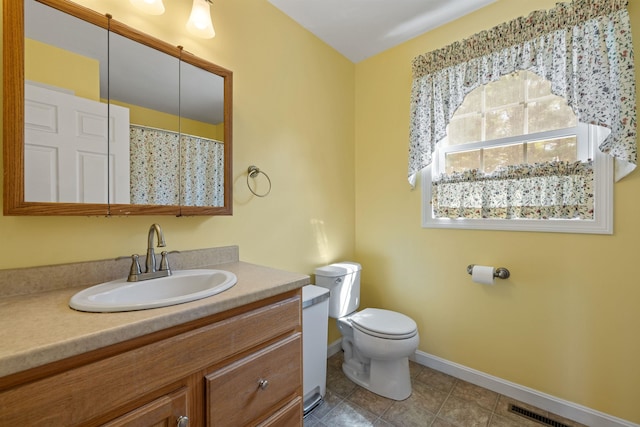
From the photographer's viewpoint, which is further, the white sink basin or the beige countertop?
the white sink basin

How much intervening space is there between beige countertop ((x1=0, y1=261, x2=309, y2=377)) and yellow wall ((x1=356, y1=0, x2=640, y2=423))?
1.45m

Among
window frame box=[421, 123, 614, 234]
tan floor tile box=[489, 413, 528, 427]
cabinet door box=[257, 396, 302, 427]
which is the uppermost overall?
window frame box=[421, 123, 614, 234]

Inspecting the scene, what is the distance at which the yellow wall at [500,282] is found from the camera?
1.37 meters

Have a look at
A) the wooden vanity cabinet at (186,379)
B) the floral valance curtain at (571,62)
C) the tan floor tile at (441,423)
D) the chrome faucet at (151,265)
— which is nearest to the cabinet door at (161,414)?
the wooden vanity cabinet at (186,379)

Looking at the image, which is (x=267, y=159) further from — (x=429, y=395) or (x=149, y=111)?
(x=429, y=395)

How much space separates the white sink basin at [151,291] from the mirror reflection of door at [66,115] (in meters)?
0.36

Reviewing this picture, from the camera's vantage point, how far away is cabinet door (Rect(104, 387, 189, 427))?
659mm

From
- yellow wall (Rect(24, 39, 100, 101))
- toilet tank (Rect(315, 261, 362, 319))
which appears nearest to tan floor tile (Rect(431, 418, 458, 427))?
toilet tank (Rect(315, 261, 362, 319))

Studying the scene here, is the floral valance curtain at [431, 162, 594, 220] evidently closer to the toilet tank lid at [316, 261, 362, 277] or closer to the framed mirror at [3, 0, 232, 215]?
the toilet tank lid at [316, 261, 362, 277]

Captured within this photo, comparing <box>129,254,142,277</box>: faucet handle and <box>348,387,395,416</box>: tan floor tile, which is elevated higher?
<box>129,254,142,277</box>: faucet handle

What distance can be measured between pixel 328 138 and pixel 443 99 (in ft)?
2.92

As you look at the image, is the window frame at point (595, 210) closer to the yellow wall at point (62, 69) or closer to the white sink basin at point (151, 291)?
the white sink basin at point (151, 291)

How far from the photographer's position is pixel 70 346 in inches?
22.6

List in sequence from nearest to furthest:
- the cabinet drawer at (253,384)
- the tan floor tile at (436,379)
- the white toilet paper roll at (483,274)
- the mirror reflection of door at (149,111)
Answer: the cabinet drawer at (253,384)
the mirror reflection of door at (149,111)
the white toilet paper roll at (483,274)
the tan floor tile at (436,379)
